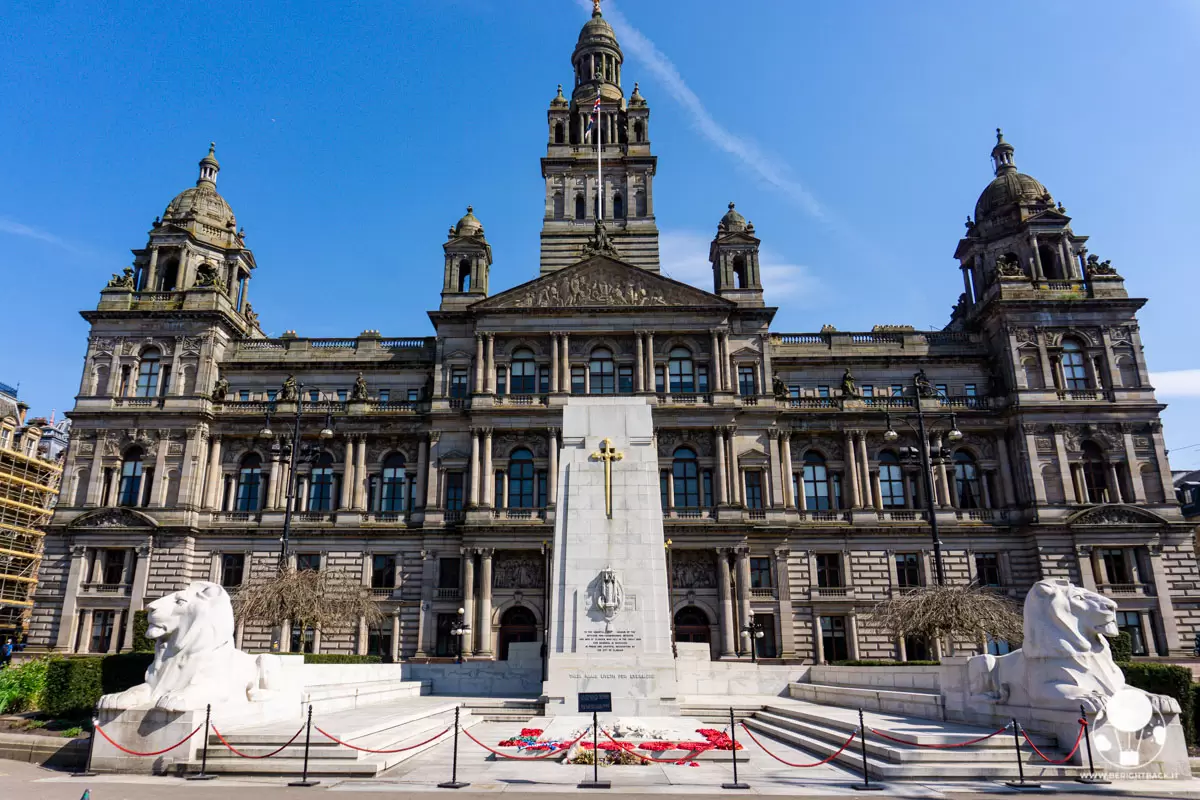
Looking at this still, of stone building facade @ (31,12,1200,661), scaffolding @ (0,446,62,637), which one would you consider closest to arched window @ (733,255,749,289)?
stone building facade @ (31,12,1200,661)

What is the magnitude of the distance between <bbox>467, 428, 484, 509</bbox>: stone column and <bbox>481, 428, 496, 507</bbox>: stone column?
362 mm

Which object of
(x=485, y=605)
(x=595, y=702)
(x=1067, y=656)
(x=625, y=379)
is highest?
(x=625, y=379)

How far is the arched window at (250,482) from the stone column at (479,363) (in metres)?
13.5

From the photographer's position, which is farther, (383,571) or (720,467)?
(383,571)

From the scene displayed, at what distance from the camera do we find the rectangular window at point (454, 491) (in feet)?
142

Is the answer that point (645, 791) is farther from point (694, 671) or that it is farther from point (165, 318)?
point (165, 318)

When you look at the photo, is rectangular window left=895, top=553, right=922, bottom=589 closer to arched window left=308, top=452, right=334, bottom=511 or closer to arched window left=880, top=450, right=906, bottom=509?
arched window left=880, top=450, right=906, bottom=509

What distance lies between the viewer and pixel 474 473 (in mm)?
42125

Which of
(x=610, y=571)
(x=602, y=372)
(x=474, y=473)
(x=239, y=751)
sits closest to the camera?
(x=239, y=751)

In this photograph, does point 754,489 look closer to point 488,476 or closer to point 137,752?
point 488,476

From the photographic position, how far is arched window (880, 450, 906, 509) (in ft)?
146

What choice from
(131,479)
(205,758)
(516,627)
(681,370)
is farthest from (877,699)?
(131,479)

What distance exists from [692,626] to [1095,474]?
2396cm

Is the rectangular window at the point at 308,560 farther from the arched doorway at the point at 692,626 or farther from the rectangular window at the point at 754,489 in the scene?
the rectangular window at the point at 754,489
